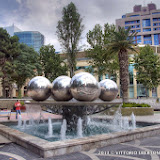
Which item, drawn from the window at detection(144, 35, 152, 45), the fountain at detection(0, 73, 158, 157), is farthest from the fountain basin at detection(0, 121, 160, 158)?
the window at detection(144, 35, 152, 45)

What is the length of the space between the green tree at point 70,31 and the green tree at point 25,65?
28.8 ft

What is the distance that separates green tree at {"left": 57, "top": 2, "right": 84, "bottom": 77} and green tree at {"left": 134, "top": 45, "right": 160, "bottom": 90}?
16.9 m

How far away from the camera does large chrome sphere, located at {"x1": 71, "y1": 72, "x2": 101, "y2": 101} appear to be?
736 cm

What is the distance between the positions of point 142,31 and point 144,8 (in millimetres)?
24828

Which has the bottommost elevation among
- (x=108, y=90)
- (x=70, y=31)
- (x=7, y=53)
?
(x=108, y=90)

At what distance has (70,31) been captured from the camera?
27531mm

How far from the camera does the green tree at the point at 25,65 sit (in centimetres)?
3197

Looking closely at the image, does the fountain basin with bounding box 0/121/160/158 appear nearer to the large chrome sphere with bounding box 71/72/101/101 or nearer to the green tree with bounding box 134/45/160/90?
the large chrome sphere with bounding box 71/72/101/101

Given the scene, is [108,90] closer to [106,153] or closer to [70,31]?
[106,153]

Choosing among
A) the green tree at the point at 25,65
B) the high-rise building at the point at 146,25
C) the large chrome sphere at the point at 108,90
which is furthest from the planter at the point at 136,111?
the high-rise building at the point at 146,25

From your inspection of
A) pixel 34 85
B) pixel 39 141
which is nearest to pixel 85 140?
pixel 39 141

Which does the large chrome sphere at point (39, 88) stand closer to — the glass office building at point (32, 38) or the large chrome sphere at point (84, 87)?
the large chrome sphere at point (84, 87)

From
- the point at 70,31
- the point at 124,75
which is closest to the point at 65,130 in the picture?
the point at 124,75

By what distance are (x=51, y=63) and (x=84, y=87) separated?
30880mm
